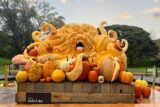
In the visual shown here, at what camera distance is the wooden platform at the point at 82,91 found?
5.10m

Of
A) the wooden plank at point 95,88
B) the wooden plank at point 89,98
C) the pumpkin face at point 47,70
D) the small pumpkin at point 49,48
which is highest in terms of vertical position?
the small pumpkin at point 49,48

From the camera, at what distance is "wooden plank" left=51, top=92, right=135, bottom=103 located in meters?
5.09

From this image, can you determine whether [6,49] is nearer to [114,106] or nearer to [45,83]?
[45,83]

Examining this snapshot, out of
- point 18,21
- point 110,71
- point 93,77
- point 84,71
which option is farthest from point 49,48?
point 18,21

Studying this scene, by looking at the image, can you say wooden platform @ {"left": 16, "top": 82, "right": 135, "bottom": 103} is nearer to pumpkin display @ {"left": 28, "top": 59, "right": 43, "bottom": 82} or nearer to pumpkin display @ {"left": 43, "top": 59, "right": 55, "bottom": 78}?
pumpkin display @ {"left": 28, "top": 59, "right": 43, "bottom": 82}

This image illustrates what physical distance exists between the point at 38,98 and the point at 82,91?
1.55 m

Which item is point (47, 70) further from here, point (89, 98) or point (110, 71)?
point (110, 71)

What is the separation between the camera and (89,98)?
201 inches

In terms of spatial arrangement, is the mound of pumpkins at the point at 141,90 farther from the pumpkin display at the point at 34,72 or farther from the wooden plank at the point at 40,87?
the pumpkin display at the point at 34,72

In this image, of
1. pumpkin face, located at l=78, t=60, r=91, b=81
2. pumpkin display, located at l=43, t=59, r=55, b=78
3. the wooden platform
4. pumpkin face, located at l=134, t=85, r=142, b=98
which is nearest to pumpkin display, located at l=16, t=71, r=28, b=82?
the wooden platform

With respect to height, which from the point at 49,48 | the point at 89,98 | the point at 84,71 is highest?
the point at 49,48

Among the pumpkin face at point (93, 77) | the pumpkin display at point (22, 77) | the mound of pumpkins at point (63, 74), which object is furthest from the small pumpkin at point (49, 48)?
the pumpkin face at point (93, 77)

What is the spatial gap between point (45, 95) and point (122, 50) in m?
3.81

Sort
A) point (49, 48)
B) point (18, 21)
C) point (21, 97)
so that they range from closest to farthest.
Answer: point (21, 97) < point (49, 48) < point (18, 21)
